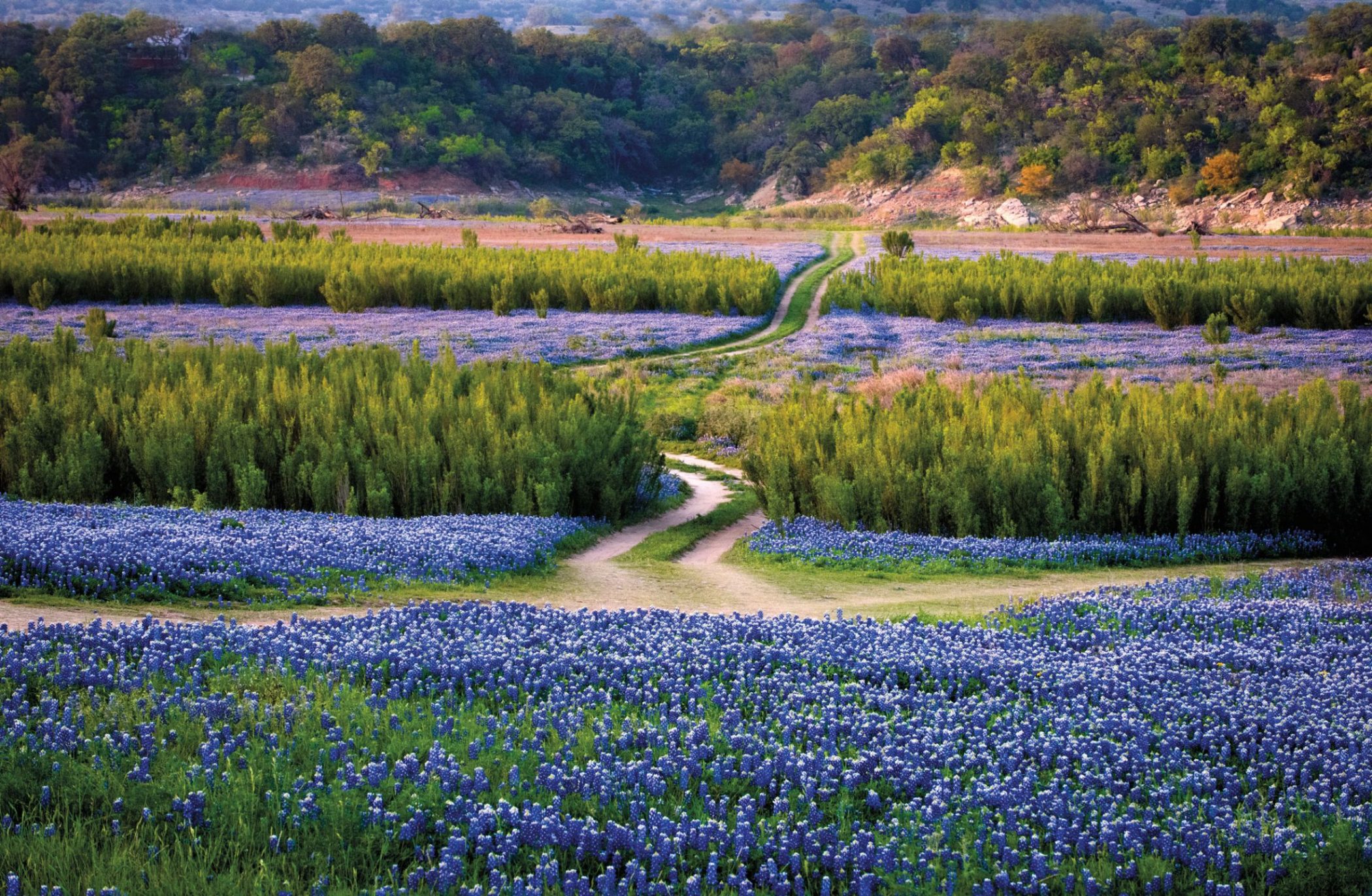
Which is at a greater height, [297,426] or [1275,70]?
[1275,70]

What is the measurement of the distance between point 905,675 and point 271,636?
4.19 metres

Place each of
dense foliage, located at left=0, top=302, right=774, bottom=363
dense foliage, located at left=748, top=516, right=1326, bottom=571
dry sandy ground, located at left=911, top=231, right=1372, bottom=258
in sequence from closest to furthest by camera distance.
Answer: dense foliage, located at left=748, top=516, right=1326, bottom=571, dense foliage, located at left=0, top=302, right=774, bottom=363, dry sandy ground, located at left=911, top=231, right=1372, bottom=258

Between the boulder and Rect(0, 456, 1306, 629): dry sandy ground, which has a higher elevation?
the boulder

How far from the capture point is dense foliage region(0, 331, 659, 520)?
608 inches

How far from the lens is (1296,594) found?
1129 centimetres

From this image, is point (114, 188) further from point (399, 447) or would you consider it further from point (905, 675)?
point (905, 675)

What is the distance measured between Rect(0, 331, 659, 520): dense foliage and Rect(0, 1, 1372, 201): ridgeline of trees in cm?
5404

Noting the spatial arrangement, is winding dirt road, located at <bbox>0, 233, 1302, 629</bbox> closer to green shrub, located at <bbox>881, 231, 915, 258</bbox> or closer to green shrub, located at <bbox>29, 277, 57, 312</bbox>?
green shrub, located at <bbox>29, 277, 57, 312</bbox>

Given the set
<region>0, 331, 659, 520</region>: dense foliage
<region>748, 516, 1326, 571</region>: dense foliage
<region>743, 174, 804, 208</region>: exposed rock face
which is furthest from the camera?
<region>743, 174, 804, 208</region>: exposed rock face

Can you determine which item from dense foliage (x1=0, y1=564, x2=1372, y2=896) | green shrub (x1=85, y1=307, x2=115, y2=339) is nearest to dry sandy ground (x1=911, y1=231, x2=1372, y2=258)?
green shrub (x1=85, y1=307, x2=115, y2=339)

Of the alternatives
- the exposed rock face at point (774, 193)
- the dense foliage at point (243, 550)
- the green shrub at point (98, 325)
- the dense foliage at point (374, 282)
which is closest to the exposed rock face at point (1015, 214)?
the exposed rock face at point (774, 193)

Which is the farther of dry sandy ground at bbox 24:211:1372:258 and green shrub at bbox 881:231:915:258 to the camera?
dry sandy ground at bbox 24:211:1372:258

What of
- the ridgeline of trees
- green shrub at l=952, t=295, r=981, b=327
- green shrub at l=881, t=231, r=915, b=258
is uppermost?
the ridgeline of trees

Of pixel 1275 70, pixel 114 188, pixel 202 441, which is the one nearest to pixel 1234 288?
pixel 202 441
